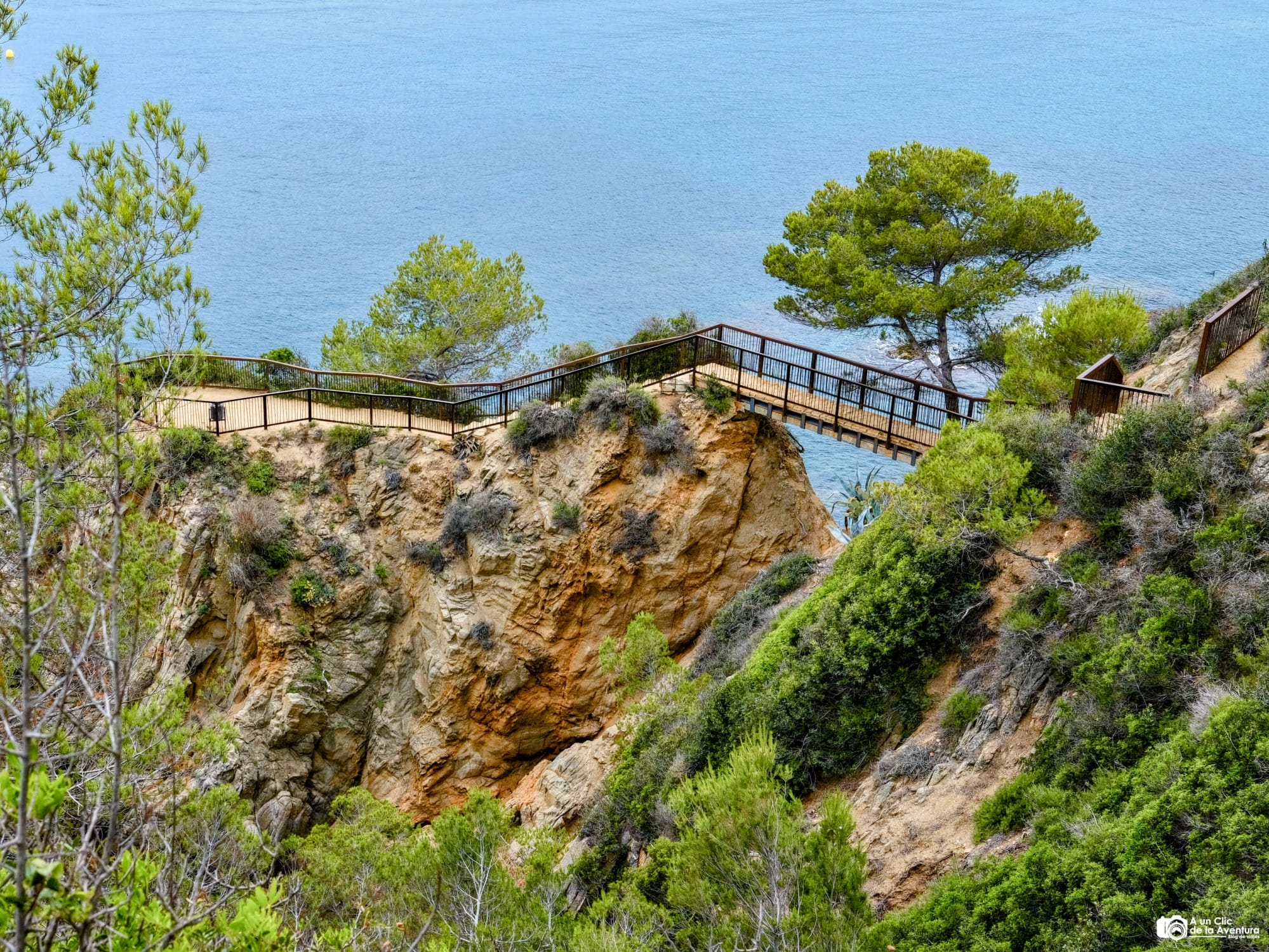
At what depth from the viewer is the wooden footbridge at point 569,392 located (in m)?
25.6

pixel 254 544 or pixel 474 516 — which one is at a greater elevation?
pixel 474 516

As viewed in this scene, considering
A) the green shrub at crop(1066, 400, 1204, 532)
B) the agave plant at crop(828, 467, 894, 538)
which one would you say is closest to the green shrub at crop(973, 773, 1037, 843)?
the green shrub at crop(1066, 400, 1204, 532)

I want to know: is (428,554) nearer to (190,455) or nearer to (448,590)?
(448,590)

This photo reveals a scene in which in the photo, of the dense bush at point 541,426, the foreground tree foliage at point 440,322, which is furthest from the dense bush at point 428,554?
the foreground tree foliage at point 440,322

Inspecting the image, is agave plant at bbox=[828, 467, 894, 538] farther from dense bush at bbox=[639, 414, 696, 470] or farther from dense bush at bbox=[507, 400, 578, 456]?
dense bush at bbox=[507, 400, 578, 456]

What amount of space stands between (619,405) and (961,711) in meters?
13.1

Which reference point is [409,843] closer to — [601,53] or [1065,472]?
[1065,472]

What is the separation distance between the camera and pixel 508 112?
84.1 metres

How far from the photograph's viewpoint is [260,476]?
27547 millimetres

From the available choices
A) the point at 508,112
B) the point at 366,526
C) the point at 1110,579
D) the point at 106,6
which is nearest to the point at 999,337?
the point at 1110,579

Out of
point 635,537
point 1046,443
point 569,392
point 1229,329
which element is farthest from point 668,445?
point 1229,329

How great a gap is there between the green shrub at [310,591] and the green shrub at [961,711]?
1636 cm

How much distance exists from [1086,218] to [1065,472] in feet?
44.2

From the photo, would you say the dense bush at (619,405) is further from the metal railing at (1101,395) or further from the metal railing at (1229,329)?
the metal railing at (1229,329)
